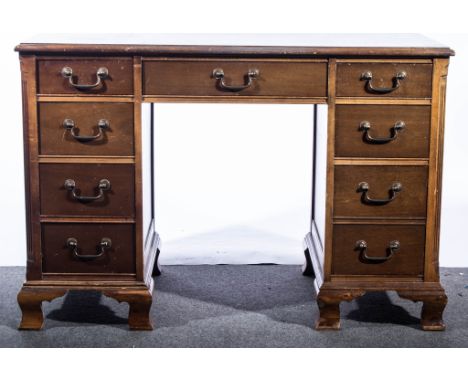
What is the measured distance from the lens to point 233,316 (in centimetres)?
373

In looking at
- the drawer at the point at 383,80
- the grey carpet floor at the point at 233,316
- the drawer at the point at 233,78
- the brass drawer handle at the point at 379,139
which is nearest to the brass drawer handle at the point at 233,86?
the drawer at the point at 233,78

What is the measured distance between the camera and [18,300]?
3.57m

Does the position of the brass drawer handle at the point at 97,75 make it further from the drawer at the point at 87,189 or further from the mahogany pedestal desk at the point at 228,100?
the drawer at the point at 87,189

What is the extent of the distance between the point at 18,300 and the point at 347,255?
1176mm

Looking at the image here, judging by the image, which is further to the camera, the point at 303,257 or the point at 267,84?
the point at 303,257

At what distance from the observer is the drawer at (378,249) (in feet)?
11.7

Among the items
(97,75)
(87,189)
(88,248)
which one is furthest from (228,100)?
(88,248)

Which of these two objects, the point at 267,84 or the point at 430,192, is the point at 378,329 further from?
the point at 267,84

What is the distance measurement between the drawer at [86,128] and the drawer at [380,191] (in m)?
0.75

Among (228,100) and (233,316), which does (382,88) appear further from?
(233,316)

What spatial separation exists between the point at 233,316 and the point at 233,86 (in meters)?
0.88

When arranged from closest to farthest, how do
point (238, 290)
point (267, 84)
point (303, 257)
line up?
1. point (267, 84)
2. point (238, 290)
3. point (303, 257)

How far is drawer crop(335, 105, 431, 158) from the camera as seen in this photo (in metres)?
3.46

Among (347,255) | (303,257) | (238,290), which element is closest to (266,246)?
(303,257)
